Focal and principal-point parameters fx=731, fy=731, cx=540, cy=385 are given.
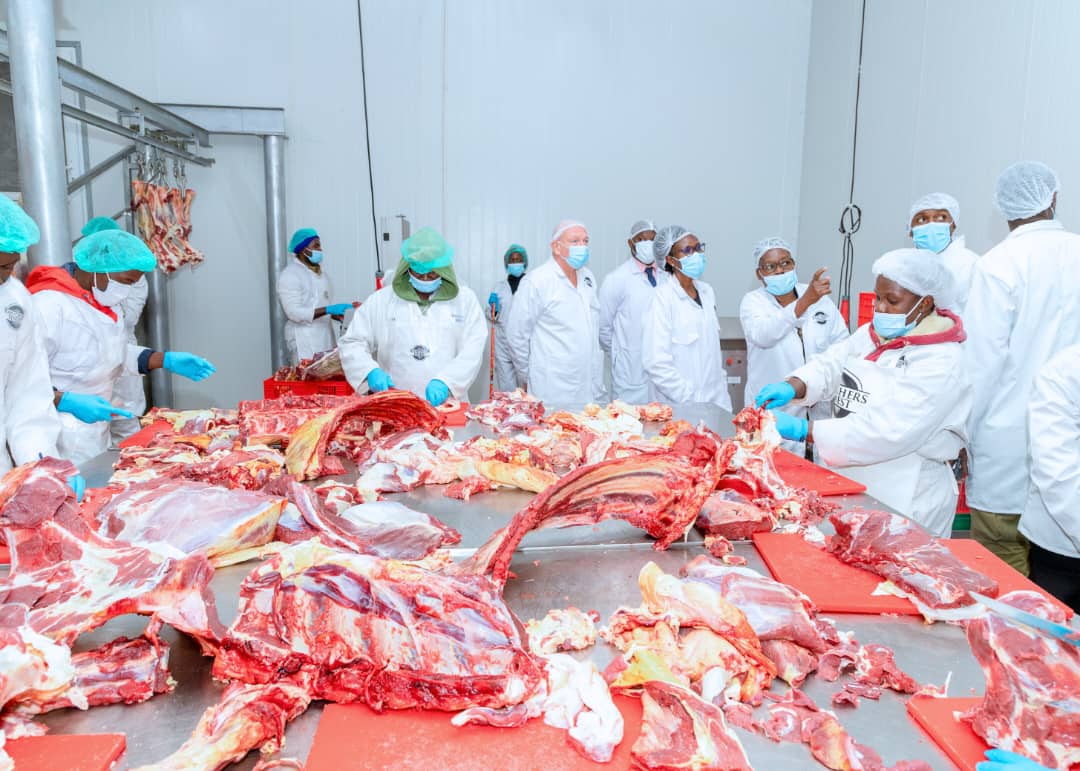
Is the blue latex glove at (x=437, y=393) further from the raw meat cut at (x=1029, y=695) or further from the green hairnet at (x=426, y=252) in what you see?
the raw meat cut at (x=1029, y=695)

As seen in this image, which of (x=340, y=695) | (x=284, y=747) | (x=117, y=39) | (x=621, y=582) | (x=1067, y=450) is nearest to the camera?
(x=284, y=747)

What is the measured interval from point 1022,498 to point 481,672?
12.3 ft

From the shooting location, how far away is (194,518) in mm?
2084

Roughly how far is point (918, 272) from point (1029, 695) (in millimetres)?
1966

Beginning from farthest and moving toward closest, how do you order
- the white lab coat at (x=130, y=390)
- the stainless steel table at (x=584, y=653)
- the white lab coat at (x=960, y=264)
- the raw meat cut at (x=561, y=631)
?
the white lab coat at (x=960, y=264) → the white lab coat at (x=130, y=390) → the raw meat cut at (x=561, y=631) → the stainless steel table at (x=584, y=653)

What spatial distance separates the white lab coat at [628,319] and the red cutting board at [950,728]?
486cm

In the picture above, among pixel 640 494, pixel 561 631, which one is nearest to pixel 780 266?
pixel 640 494

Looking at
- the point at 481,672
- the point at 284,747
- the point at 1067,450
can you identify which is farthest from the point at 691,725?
the point at 1067,450

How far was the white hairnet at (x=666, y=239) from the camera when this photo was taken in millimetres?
5571

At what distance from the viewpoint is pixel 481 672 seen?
1.50 m

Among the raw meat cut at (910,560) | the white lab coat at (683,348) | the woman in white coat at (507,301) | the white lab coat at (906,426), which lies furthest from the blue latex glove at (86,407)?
the woman in white coat at (507,301)

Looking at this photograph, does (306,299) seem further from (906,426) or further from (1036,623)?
(1036,623)

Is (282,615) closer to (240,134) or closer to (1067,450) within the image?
(1067,450)

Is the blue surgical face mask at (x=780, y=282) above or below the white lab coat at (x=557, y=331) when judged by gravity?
above
